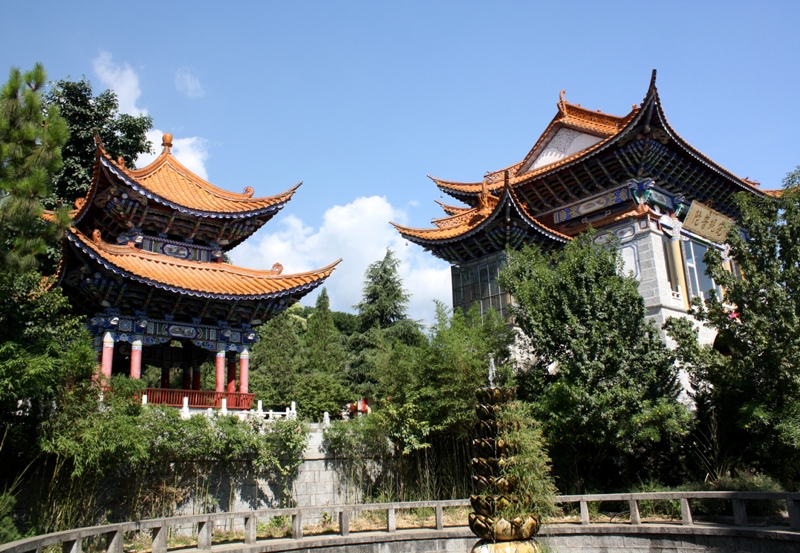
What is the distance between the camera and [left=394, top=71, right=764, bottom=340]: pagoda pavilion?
16344 mm

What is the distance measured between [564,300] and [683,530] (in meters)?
4.42

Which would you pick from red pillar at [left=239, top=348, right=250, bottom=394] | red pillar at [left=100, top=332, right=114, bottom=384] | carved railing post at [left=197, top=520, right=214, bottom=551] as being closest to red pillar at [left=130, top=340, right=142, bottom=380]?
red pillar at [left=100, top=332, right=114, bottom=384]

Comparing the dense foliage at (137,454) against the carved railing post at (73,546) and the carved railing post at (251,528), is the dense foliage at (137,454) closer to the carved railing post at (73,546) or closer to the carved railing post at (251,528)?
the carved railing post at (73,546)

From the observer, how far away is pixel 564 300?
12.8m

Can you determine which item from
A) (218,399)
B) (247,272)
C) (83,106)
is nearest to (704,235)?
(247,272)

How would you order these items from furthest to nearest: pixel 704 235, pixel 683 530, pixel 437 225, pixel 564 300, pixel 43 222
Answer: pixel 437 225 < pixel 704 235 < pixel 564 300 < pixel 683 530 < pixel 43 222

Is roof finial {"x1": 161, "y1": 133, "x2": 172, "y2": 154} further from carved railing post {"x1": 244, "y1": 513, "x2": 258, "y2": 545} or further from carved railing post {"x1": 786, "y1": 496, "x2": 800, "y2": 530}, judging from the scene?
carved railing post {"x1": 786, "y1": 496, "x2": 800, "y2": 530}

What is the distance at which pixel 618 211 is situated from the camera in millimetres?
17438

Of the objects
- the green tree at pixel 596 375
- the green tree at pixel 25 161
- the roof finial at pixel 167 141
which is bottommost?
the green tree at pixel 596 375

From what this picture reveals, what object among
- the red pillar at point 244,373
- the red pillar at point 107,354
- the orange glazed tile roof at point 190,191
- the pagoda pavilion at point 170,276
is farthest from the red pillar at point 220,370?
the orange glazed tile roof at point 190,191

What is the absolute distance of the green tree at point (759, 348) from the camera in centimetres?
1098

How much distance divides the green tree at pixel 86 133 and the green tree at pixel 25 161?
39.6ft

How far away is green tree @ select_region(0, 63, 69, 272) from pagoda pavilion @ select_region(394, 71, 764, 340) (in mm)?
10088

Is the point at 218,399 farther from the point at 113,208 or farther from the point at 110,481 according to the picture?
the point at 113,208
